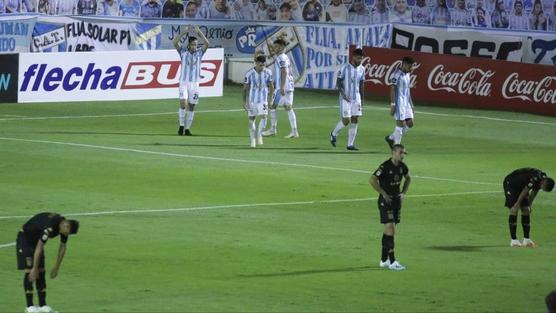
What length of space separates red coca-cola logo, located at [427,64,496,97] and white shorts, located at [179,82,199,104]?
39.0 feet

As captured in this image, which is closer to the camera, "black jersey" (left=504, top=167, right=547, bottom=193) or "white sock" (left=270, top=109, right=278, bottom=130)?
"black jersey" (left=504, top=167, right=547, bottom=193)

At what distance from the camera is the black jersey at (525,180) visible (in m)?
22.3

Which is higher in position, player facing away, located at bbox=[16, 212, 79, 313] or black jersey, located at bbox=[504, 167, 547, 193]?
player facing away, located at bbox=[16, 212, 79, 313]

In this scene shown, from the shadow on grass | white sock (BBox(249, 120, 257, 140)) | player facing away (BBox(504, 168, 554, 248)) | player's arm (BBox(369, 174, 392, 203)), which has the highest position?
player's arm (BBox(369, 174, 392, 203))

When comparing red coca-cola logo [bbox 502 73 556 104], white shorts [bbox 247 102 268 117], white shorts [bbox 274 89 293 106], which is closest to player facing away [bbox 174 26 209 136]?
white shorts [bbox 274 89 293 106]

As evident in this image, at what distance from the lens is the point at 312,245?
22578 millimetres

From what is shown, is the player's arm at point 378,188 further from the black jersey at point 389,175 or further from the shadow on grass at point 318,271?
the shadow on grass at point 318,271

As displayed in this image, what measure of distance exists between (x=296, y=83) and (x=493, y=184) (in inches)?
883

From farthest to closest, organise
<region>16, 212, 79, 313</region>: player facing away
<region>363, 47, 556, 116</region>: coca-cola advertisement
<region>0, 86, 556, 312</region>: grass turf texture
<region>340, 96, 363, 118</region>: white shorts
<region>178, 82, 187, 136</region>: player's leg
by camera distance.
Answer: <region>363, 47, 556, 116</region>: coca-cola advertisement → <region>178, 82, 187, 136</region>: player's leg → <region>340, 96, 363, 118</region>: white shorts → <region>0, 86, 556, 312</region>: grass turf texture → <region>16, 212, 79, 313</region>: player facing away

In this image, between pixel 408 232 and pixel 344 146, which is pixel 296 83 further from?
pixel 408 232

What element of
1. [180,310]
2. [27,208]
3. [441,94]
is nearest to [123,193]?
[27,208]

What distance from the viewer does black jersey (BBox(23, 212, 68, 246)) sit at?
16859mm

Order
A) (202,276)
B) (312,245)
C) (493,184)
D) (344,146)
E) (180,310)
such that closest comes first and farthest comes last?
(180,310), (202,276), (312,245), (493,184), (344,146)

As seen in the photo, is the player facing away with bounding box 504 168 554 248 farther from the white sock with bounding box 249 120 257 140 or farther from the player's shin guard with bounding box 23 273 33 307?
the white sock with bounding box 249 120 257 140
